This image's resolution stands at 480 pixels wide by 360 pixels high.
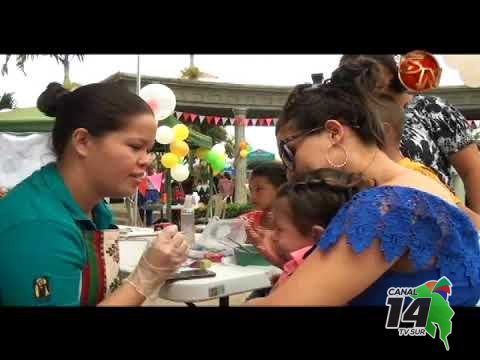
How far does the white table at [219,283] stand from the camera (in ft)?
5.58

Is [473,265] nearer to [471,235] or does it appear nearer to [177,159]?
[471,235]

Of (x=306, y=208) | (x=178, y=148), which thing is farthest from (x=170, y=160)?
(x=306, y=208)

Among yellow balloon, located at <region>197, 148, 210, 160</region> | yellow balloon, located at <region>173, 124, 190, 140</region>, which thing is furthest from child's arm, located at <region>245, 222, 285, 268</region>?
yellow balloon, located at <region>197, 148, 210, 160</region>

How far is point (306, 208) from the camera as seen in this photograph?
4.46ft

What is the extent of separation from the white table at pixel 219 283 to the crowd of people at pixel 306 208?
0.81 ft

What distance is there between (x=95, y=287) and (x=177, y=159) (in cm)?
561

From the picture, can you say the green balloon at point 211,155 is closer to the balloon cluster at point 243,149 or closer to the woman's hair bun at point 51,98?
the balloon cluster at point 243,149

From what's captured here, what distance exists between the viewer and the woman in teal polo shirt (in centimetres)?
117

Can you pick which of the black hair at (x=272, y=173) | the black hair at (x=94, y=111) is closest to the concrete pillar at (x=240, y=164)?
the black hair at (x=272, y=173)

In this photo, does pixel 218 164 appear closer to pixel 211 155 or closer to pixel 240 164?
pixel 211 155
